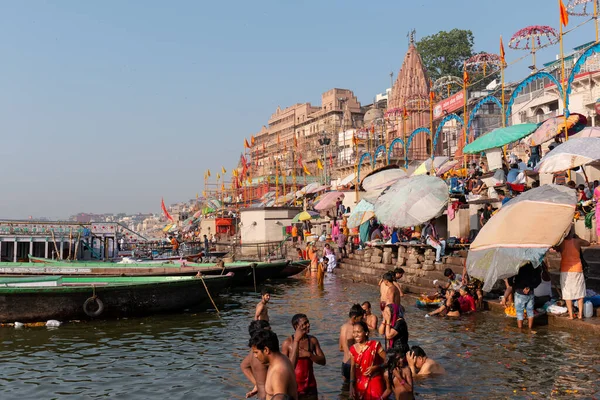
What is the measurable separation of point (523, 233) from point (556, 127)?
379 inches

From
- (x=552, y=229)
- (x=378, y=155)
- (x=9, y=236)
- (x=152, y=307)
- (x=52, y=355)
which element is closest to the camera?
(x=552, y=229)

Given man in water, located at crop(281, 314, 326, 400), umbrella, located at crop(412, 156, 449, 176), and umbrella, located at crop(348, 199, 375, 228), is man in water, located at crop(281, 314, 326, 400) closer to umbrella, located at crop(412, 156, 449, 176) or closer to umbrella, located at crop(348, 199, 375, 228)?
umbrella, located at crop(412, 156, 449, 176)

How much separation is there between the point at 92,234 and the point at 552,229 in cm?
2264

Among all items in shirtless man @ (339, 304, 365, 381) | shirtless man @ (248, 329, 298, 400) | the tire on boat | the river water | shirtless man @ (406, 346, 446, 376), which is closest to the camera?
shirtless man @ (248, 329, 298, 400)

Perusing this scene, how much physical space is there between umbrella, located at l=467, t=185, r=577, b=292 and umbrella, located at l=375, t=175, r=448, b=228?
5.55 metres

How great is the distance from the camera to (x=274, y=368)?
189 inches

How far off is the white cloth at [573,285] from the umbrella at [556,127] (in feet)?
28.6

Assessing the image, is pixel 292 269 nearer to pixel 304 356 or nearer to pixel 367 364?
pixel 304 356

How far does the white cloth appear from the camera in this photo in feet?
34.0

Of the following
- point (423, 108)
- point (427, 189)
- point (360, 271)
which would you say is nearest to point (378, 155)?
point (423, 108)

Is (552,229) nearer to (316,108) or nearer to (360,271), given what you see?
(360,271)

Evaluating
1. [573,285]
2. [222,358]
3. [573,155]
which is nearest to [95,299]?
[222,358]

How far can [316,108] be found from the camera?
304ft

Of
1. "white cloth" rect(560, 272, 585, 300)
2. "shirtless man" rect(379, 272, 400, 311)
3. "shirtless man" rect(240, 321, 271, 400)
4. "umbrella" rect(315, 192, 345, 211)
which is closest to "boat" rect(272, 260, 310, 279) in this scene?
"umbrella" rect(315, 192, 345, 211)
